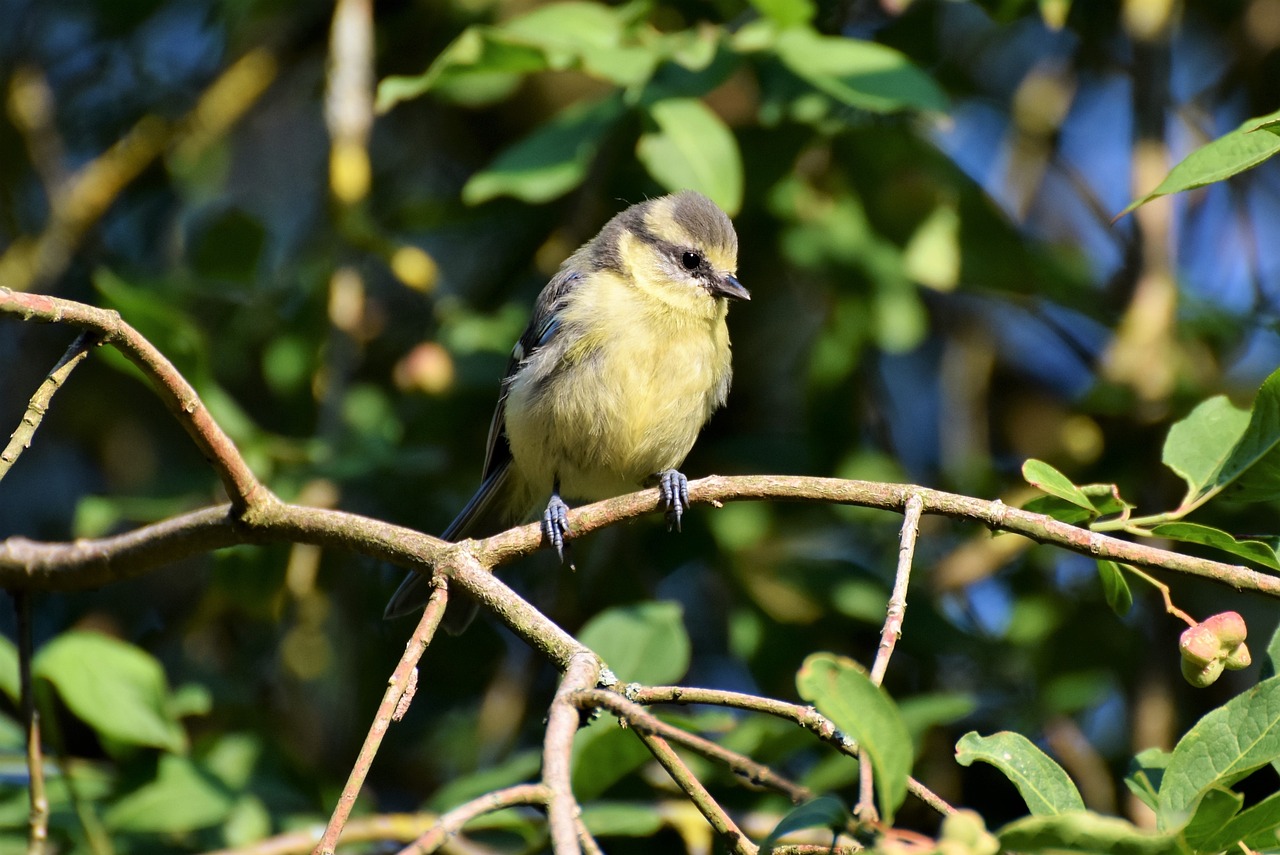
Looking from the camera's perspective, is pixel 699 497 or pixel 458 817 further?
pixel 699 497

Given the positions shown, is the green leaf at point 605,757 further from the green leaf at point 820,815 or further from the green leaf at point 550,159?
the green leaf at point 550,159

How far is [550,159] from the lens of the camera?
3.57 meters

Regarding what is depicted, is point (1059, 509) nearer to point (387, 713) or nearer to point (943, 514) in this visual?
point (943, 514)

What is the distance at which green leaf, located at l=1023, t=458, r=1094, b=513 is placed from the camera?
6.79 ft

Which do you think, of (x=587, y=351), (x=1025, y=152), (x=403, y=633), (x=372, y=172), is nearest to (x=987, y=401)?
(x=1025, y=152)

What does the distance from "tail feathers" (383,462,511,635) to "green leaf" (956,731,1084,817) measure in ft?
5.85

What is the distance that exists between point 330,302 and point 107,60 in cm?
217

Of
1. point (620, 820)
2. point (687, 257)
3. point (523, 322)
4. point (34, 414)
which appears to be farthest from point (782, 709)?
point (523, 322)

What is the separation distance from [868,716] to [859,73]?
2.30m

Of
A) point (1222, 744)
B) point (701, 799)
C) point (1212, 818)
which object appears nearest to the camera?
point (1212, 818)

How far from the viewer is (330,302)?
4.15 metres

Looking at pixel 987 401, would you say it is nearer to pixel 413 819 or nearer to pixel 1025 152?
pixel 1025 152

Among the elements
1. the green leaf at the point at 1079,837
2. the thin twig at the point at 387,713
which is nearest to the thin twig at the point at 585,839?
the thin twig at the point at 387,713

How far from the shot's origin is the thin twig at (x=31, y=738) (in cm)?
260
